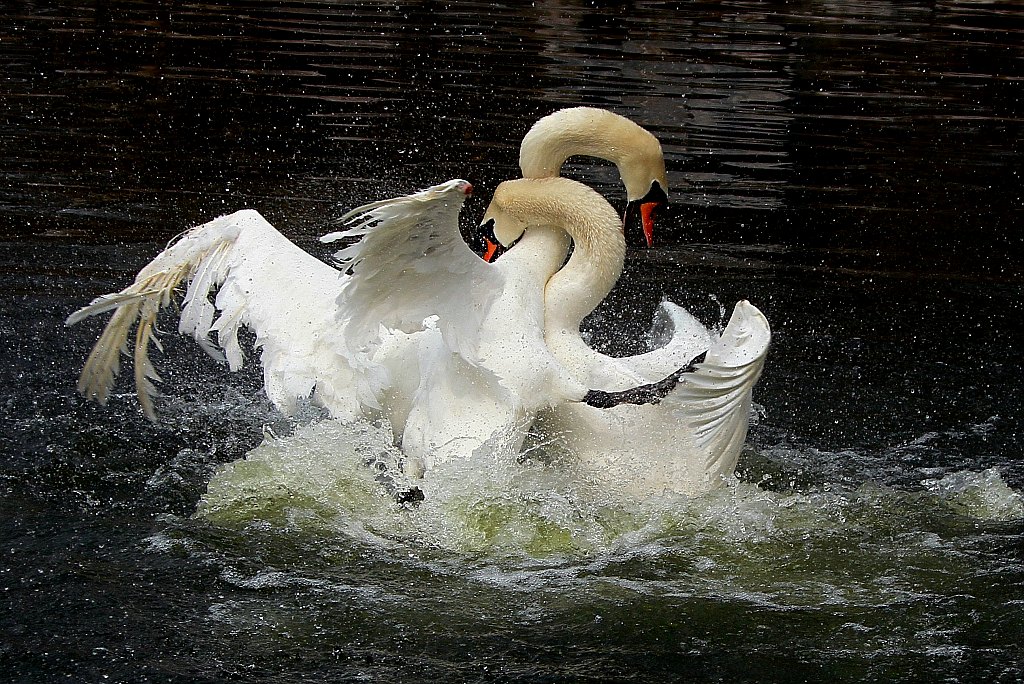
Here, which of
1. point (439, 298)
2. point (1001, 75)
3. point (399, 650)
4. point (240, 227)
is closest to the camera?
point (399, 650)

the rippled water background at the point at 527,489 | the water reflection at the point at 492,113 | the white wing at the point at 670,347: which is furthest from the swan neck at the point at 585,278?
the water reflection at the point at 492,113

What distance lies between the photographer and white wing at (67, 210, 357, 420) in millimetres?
5758

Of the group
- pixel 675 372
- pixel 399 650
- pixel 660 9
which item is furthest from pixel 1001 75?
pixel 399 650

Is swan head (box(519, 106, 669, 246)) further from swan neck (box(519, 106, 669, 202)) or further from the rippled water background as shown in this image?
the rippled water background

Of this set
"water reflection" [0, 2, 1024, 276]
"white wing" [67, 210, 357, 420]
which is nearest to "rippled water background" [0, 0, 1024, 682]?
"water reflection" [0, 2, 1024, 276]

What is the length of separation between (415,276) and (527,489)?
0.95 metres

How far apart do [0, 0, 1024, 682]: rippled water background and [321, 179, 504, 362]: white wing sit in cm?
70

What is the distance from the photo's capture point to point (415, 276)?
5.14 m

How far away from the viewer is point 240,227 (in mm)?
6137

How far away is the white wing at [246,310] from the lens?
576 cm

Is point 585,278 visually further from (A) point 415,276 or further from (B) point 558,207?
(A) point 415,276

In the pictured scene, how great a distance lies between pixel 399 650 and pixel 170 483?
5.54 ft

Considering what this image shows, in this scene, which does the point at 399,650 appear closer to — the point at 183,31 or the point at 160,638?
the point at 160,638

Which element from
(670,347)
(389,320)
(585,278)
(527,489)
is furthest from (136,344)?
(670,347)
